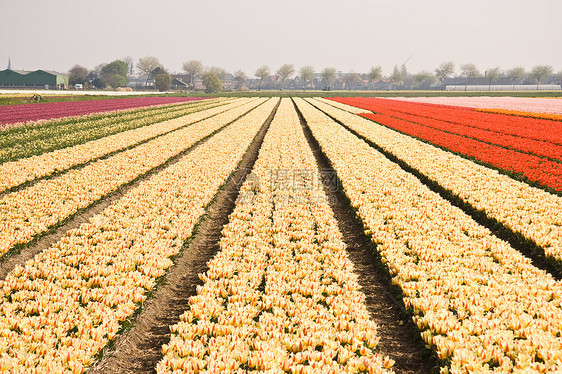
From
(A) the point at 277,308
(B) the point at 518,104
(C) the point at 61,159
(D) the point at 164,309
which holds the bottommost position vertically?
(D) the point at 164,309

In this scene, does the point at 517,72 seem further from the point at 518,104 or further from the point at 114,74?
the point at 114,74

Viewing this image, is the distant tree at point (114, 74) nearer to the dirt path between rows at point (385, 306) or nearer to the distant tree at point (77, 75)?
the distant tree at point (77, 75)

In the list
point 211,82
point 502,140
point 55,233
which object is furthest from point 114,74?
point 55,233

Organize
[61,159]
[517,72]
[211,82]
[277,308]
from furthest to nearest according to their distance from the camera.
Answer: [517,72] → [211,82] → [61,159] → [277,308]

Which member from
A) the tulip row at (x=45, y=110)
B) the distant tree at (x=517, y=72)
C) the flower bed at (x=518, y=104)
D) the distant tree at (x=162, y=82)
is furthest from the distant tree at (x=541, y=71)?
the tulip row at (x=45, y=110)

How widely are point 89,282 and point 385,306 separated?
5192 mm

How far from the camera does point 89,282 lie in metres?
6.63

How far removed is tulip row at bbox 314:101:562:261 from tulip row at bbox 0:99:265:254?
11.3m

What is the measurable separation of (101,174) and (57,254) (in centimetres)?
758

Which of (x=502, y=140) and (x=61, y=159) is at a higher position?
(x=502, y=140)

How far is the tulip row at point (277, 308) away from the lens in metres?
4.91

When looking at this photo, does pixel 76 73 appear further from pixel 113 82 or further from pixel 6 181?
pixel 6 181

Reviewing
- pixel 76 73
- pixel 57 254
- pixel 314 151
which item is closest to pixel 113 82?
pixel 76 73

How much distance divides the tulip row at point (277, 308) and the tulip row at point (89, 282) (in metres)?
1.06
